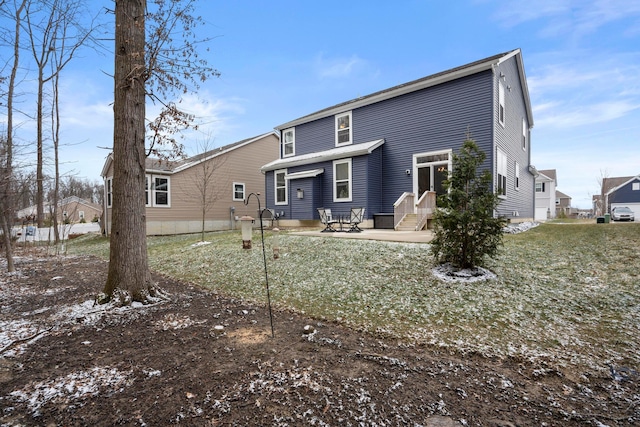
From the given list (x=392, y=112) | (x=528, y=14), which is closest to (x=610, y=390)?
(x=392, y=112)

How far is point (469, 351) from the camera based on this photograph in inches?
127

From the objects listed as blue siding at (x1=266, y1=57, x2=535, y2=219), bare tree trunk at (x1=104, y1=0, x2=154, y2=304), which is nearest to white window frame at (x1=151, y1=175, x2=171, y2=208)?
blue siding at (x1=266, y1=57, x2=535, y2=219)

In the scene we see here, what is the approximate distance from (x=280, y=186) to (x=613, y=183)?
47.0 meters

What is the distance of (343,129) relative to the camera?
15.4m

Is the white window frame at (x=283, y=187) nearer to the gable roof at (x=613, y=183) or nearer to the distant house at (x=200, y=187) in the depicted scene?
the distant house at (x=200, y=187)

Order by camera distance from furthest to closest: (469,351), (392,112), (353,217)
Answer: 1. (392,112)
2. (353,217)
3. (469,351)

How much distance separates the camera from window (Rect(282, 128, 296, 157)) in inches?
691

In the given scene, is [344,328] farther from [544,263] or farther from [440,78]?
[440,78]

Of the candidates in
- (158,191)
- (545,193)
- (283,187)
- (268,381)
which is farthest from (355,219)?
(545,193)

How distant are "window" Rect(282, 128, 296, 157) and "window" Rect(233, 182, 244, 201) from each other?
3.87 m

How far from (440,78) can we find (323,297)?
399 inches

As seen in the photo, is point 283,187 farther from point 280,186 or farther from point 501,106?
point 501,106

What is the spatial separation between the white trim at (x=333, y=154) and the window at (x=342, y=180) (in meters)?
0.35

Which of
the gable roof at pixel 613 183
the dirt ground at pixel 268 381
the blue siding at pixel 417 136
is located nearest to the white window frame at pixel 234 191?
the blue siding at pixel 417 136
